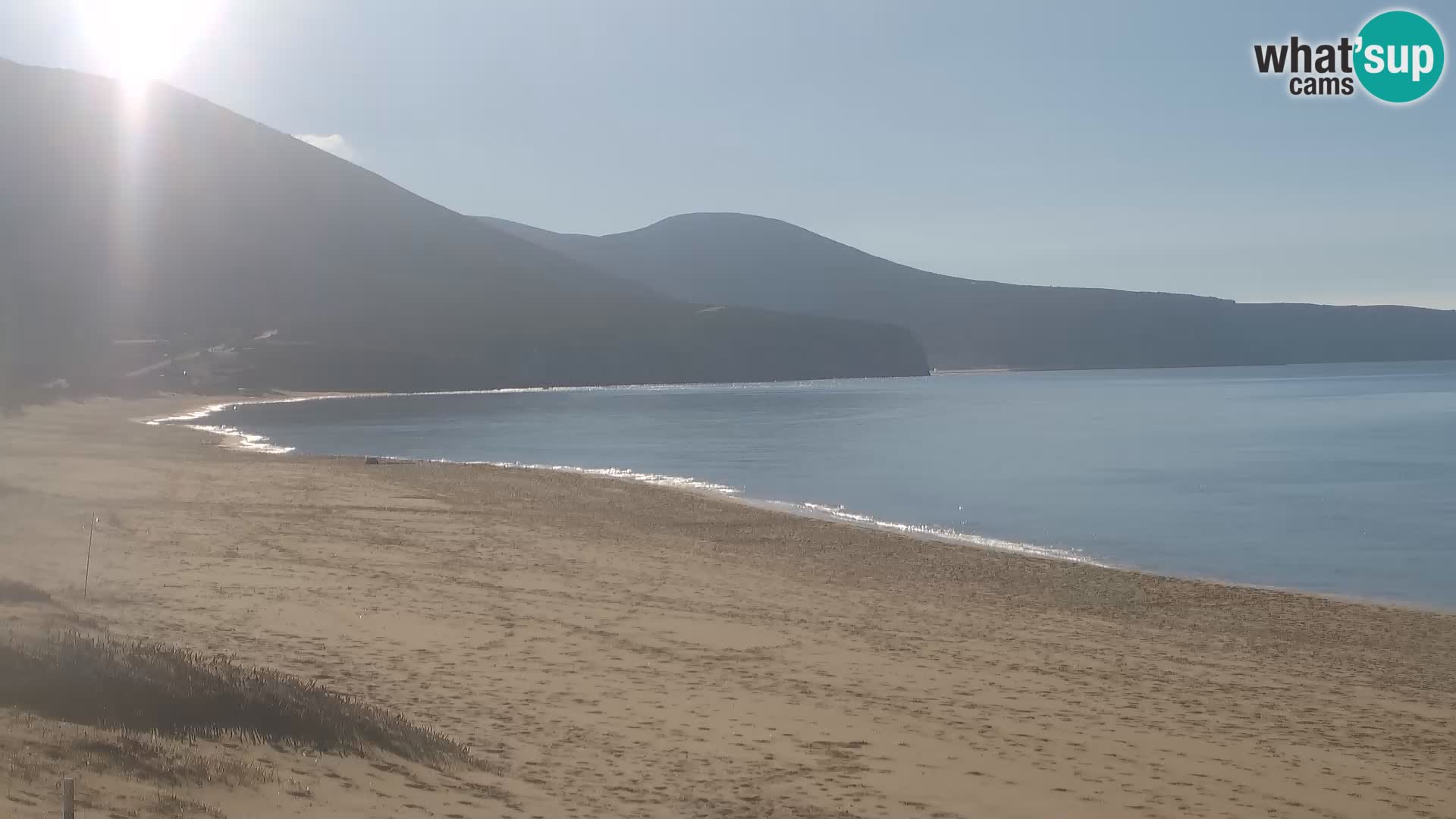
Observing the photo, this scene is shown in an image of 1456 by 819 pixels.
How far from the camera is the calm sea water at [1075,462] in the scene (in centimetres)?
2705

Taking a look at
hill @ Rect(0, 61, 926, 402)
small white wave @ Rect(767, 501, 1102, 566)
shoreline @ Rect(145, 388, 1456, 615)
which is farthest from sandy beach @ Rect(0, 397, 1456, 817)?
hill @ Rect(0, 61, 926, 402)

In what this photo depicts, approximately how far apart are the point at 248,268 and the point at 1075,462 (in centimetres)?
15232

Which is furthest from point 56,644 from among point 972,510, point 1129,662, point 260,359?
point 260,359

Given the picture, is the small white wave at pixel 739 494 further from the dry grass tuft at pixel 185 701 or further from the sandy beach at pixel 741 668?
the dry grass tuft at pixel 185 701

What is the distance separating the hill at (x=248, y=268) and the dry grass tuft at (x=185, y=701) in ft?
427

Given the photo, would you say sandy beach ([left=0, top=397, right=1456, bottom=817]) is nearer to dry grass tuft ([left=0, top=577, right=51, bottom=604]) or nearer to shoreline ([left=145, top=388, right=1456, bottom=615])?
dry grass tuft ([left=0, top=577, right=51, bottom=604])

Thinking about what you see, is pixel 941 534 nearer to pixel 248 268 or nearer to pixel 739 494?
pixel 739 494

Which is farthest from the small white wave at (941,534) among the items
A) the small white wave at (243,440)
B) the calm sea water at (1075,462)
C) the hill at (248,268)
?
the hill at (248,268)

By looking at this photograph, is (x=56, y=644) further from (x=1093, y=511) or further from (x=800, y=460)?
(x=800, y=460)

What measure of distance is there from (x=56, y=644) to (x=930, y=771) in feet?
23.5

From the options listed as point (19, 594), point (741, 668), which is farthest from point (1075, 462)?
point (19, 594)

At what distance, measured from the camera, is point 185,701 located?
808 cm

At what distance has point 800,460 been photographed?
165 feet

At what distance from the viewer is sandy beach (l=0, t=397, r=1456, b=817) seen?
27.9ft
